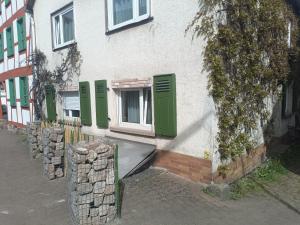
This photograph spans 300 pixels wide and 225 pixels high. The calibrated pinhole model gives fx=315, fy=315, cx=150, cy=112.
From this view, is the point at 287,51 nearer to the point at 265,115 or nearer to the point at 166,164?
the point at 265,115

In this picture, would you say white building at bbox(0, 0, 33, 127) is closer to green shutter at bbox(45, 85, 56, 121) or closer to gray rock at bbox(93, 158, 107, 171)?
green shutter at bbox(45, 85, 56, 121)

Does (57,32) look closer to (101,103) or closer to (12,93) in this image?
(101,103)

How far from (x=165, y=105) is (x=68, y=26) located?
210 inches

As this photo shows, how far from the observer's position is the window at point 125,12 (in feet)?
22.5

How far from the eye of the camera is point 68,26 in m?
9.92

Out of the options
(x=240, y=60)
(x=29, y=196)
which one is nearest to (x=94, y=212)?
(x=29, y=196)

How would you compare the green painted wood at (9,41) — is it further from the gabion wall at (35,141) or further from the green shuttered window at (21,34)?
Result: the gabion wall at (35,141)

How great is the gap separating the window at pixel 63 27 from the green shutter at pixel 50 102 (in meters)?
1.49

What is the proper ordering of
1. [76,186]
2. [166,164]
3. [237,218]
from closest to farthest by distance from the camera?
[76,186] → [237,218] → [166,164]

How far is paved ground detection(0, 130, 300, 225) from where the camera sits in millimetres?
4641

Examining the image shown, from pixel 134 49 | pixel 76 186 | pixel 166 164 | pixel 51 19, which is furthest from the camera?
pixel 51 19

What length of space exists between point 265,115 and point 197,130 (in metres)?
2.20

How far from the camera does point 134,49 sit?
7.01 meters

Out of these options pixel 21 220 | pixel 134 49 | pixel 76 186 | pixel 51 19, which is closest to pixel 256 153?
pixel 134 49
